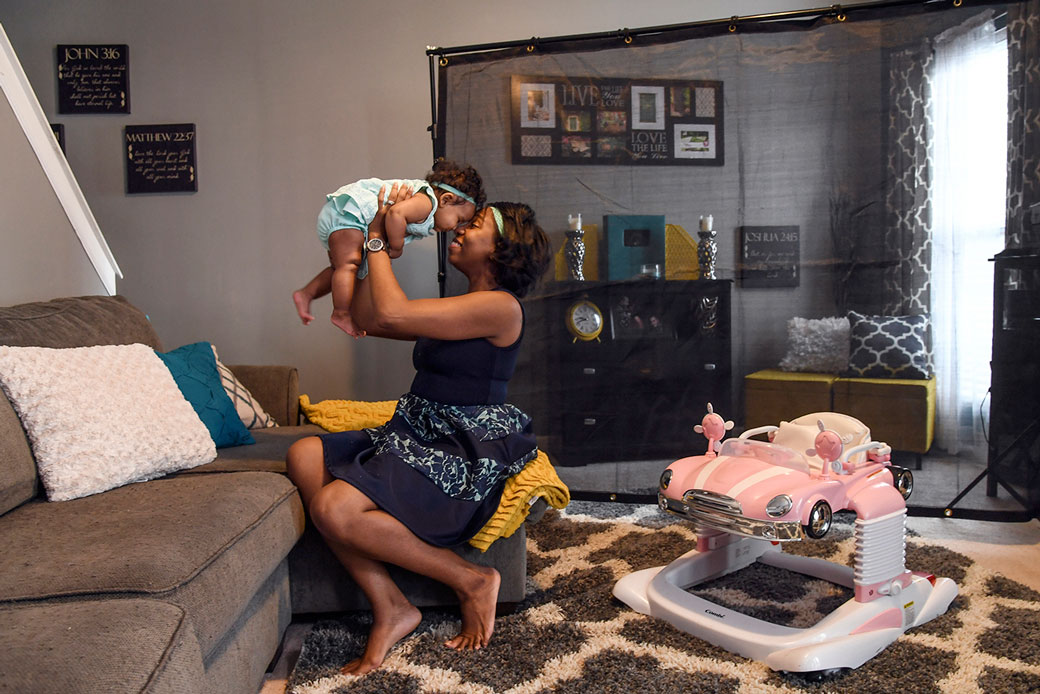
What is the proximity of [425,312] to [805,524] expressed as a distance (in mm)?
932

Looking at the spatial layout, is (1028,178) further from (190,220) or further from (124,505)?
(190,220)

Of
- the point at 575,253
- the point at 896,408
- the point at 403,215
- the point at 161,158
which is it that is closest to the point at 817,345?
the point at 896,408

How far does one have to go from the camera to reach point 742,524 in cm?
166

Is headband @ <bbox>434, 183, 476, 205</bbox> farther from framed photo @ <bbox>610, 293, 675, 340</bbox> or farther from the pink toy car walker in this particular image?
framed photo @ <bbox>610, 293, 675, 340</bbox>

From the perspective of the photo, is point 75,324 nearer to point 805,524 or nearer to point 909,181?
point 805,524

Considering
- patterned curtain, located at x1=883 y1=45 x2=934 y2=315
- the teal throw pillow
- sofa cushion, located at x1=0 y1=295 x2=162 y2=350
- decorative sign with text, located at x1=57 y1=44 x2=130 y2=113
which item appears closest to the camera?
sofa cushion, located at x1=0 y1=295 x2=162 y2=350

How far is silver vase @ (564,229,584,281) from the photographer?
2934 millimetres

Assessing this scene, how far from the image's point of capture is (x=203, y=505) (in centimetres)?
144

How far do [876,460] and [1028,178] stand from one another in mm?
1318

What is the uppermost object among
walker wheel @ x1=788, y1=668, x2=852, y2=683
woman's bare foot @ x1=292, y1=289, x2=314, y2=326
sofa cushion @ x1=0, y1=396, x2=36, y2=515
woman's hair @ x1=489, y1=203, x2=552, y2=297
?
woman's hair @ x1=489, y1=203, x2=552, y2=297

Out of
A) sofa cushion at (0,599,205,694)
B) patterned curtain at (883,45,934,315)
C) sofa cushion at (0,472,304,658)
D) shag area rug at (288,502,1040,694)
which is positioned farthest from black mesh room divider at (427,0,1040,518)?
sofa cushion at (0,599,205,694)

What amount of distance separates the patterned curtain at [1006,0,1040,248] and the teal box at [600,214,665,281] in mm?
1140

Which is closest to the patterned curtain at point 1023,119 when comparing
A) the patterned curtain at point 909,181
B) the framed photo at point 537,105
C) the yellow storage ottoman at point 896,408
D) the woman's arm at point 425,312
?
the patterned curtain at point 909,181

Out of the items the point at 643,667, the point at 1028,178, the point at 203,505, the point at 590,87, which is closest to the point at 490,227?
the point at 203,505
